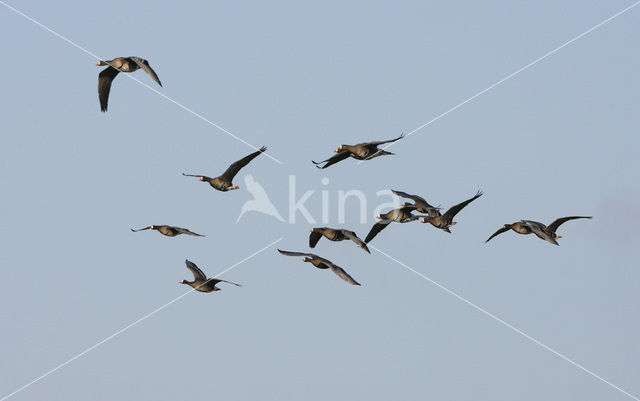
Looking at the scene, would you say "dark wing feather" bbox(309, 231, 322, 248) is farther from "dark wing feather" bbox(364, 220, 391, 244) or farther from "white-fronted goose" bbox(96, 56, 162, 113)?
"white-fronted goose" bbox(96, 56, 162, 113)

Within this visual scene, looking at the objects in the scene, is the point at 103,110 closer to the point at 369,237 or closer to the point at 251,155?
the point at 251,155

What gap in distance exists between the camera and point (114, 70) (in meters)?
57.9

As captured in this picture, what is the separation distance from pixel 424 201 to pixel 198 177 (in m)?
9.47

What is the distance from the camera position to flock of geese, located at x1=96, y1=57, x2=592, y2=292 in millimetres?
55688

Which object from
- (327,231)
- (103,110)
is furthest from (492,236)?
(103,110)

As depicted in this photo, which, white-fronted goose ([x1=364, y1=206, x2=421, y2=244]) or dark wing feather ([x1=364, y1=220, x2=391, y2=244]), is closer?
white-fronted goose ([x1=364, y1=206, x2=421, y2=244])

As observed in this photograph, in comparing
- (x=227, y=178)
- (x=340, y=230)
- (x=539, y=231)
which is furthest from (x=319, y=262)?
(x=539, y=231)

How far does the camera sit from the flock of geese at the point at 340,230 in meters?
55.7

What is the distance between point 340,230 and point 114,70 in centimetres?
1123

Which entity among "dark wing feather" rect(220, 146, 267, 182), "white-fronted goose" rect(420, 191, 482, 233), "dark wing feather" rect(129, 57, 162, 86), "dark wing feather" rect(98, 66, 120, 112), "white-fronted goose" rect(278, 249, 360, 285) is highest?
"dark wing feather" rect(129, 57, 162, 86)

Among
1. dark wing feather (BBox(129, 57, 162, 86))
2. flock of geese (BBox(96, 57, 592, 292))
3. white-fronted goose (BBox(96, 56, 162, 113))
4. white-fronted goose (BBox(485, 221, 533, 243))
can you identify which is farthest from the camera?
white-fronted goose (BBox(485, 221, 533, 243))

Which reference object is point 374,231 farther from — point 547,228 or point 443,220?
point 547,228

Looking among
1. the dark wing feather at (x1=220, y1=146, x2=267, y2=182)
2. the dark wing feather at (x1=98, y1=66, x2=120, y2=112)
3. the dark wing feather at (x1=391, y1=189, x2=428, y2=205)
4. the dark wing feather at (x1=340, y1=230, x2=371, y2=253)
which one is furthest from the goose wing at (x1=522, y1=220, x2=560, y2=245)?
the dark wing feather at (x1=98, y1=66, x2=120, y2=112)

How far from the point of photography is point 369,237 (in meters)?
62.1
